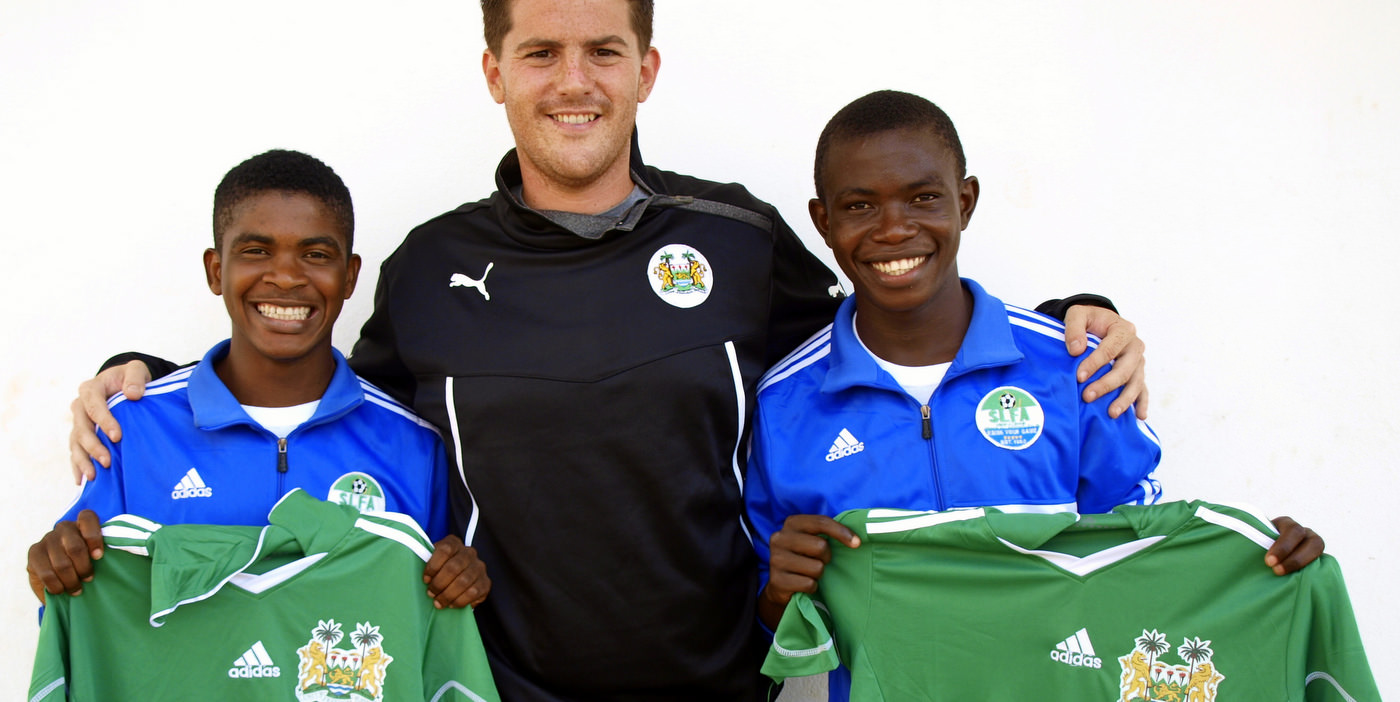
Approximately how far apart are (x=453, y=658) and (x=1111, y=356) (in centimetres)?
138

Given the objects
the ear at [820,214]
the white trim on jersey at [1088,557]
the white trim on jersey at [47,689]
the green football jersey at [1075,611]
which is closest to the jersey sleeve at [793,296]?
the ear at [820,214]

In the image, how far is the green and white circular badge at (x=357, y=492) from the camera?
2.05 m

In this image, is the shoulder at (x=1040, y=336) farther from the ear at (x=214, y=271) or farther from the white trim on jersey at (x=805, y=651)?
the ear at (x=214, y=271)

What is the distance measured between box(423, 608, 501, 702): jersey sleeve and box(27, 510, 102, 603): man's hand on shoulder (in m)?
0.59

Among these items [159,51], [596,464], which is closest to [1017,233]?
[596,464]

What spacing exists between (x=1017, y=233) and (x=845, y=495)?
1.27 metres

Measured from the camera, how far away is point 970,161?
294 centimetres

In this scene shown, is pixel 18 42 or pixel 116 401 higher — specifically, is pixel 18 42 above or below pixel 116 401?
above

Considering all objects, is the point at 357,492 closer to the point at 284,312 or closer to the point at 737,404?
the point at 284,312

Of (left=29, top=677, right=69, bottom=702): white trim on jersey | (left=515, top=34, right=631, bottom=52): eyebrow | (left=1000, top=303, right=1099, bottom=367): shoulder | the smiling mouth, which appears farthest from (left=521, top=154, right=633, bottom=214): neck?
(left=29, top=677, right=69, bottom=702): white trim on jersey

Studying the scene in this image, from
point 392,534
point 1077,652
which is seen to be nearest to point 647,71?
point 392,534

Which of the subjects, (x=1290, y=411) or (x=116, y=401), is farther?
(x=1290, y=411)

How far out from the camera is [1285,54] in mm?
2854

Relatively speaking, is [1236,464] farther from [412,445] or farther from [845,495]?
[412,445]
